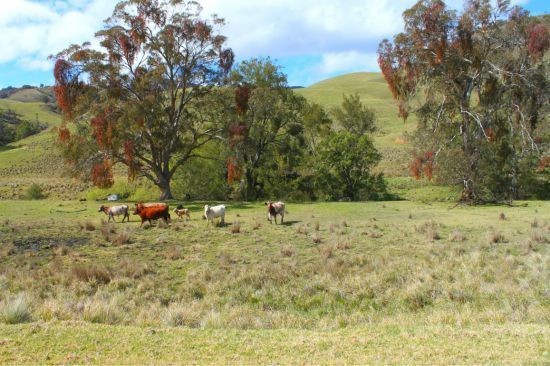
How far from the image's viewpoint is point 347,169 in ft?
137

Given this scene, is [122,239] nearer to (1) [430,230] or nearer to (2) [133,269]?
(2) [133,269]

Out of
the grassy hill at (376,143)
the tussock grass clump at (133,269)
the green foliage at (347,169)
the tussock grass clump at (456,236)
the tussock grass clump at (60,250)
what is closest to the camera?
the tussock grass clump at (133,269)

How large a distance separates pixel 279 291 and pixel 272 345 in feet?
20.5

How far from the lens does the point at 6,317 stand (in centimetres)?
798

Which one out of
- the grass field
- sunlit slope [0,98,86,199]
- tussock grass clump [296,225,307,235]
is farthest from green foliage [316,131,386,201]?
sunlit slope [0,98,86,199]

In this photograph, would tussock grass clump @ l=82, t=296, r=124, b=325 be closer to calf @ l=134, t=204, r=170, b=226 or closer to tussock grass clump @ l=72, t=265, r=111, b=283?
tussock grass clump @ l=72, t=265, r=111, b=283

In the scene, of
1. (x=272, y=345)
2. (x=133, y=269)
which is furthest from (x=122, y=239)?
A: (x=272, y=345)

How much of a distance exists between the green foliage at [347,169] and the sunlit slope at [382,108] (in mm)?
3821

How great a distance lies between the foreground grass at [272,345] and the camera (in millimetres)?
5930

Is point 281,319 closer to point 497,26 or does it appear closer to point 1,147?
point 497,26

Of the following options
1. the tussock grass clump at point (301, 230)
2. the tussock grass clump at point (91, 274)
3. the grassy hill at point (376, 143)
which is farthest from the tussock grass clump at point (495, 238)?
the grassy hill at point (376, 143)

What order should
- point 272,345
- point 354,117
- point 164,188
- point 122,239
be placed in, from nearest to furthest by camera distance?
point 272,345
point 122,239
point 164,188
point 354,117

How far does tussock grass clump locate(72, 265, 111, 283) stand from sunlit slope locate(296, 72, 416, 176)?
1141 inches

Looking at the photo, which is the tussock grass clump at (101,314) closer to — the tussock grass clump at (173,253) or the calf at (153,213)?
the tussock grass clump at (173,253)
